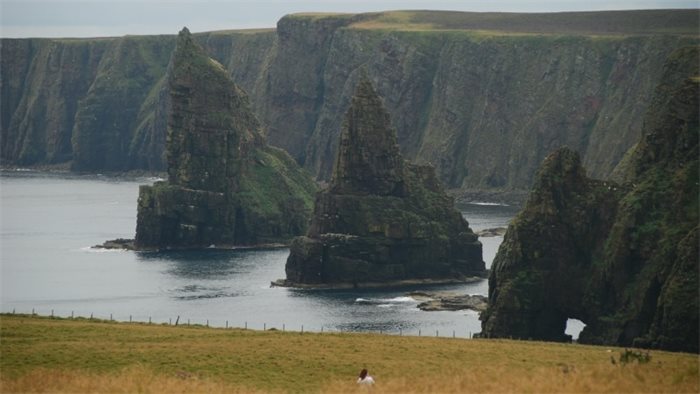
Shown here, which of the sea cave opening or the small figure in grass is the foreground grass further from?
the sea cave opening

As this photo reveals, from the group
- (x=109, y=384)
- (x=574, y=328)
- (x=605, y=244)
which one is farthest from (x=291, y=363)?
(x=574, y=328)

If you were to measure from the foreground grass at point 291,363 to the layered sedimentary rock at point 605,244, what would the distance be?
37291 millimetres

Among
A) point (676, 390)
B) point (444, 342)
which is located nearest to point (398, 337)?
point (444, 342)

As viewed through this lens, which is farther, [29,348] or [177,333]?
[177,333]

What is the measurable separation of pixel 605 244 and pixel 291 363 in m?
69.2

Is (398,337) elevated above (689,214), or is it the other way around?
(689,214)

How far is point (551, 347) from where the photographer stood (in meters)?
123

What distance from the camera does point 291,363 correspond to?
111 metres

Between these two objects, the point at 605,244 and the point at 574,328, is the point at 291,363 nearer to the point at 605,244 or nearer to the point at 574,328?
the point at 605,244

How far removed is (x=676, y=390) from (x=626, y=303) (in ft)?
216

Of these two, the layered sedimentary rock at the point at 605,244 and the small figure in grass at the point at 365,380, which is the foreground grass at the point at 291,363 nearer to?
the small figure in grass at the point at 365,380

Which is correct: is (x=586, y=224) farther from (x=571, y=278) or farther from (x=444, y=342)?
(x=444, y=342)

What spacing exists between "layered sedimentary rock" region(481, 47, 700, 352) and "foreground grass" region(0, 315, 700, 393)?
122ft

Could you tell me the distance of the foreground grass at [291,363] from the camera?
99062 mm
